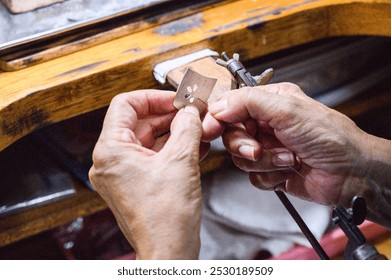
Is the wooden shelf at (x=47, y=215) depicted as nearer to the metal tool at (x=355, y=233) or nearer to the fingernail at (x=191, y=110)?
the fingernail at (x=191, y=110)

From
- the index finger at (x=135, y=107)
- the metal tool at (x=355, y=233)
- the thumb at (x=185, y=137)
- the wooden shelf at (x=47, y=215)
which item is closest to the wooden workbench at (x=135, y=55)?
the wooden shelf at (x=47, y=215)

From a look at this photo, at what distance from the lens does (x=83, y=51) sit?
119cm

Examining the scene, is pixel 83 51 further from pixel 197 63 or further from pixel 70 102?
pixel 197 63

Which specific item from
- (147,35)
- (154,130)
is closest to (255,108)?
(154,130)

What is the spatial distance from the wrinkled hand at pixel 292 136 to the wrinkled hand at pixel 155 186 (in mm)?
97

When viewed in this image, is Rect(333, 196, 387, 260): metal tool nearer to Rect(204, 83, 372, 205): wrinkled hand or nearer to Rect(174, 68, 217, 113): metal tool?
Rect(204, 83, 372, 205): wrinkled hand

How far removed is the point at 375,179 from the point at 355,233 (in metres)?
0.25

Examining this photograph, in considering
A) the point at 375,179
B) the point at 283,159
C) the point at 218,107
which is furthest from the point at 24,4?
the point at 375,179

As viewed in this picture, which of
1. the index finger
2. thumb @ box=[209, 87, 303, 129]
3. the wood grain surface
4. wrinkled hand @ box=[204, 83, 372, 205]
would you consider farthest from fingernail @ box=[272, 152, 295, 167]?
the wood grain surface

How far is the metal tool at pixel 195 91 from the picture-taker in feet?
3.16

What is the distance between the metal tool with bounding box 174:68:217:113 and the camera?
0.96 m

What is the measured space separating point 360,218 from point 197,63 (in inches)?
18.1

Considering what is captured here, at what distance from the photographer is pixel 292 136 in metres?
0.99

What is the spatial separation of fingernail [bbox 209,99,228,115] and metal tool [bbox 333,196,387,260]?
260mm
